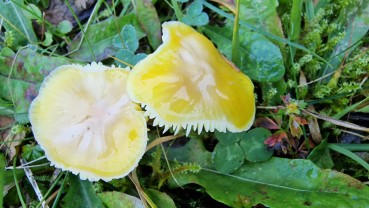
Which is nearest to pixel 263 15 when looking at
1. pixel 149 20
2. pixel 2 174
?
pixel 149 20

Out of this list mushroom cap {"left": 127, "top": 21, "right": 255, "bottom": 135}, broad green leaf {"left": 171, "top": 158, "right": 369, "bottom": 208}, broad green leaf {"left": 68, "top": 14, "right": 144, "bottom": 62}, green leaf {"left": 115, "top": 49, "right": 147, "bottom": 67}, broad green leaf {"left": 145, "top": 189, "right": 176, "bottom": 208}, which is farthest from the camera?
broad green leaf {"left": 68, "top": 14, "right": 144, "bottom": 62}

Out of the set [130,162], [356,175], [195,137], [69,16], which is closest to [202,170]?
[195,137]

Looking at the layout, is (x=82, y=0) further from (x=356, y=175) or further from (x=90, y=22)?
(x=356, y=175)

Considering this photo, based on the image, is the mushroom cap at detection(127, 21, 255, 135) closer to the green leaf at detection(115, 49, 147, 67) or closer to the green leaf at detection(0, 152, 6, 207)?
the green leaf at detection(115, 49, 147, 67)

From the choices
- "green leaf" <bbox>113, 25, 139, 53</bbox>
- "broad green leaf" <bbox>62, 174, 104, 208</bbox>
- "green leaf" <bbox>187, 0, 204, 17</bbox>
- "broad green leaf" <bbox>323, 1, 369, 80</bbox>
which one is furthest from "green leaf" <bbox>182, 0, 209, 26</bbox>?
"broad green leaf" <bbox>62, 174, 104, 208</bbox>

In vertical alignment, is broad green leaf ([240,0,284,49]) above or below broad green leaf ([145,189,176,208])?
above

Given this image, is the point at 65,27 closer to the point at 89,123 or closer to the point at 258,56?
the point at 89,123
